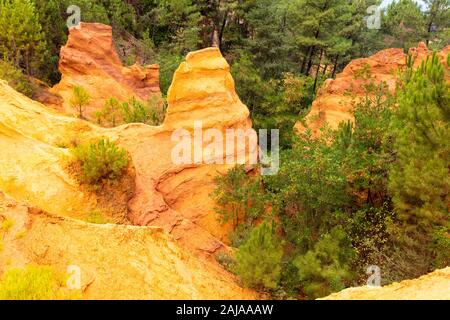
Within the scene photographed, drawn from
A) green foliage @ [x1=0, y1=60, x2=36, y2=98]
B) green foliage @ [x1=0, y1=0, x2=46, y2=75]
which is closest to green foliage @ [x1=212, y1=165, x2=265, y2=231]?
green foliage @ [x1=0, y1=60, x2=36, y2=98]

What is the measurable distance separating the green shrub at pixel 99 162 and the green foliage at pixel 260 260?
5.31m

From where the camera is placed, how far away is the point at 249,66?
93.0ft

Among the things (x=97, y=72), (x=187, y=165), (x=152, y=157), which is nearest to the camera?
(x=187, y=165)

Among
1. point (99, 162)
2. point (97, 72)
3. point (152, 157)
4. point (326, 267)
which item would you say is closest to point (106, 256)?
point (99, 162)

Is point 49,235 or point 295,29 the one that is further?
point 295,29

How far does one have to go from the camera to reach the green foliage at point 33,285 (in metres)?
7.11

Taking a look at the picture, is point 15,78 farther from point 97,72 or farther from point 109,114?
point 97,72

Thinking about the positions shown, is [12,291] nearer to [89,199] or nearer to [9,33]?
[89,199]

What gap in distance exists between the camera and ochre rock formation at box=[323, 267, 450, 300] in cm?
722

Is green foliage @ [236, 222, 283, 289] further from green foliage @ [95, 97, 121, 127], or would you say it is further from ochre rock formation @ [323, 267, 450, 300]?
green foliage @ [95, 97, 121, 127]

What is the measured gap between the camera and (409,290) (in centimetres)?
771

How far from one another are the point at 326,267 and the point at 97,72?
21.0m

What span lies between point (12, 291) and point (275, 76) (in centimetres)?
2611
